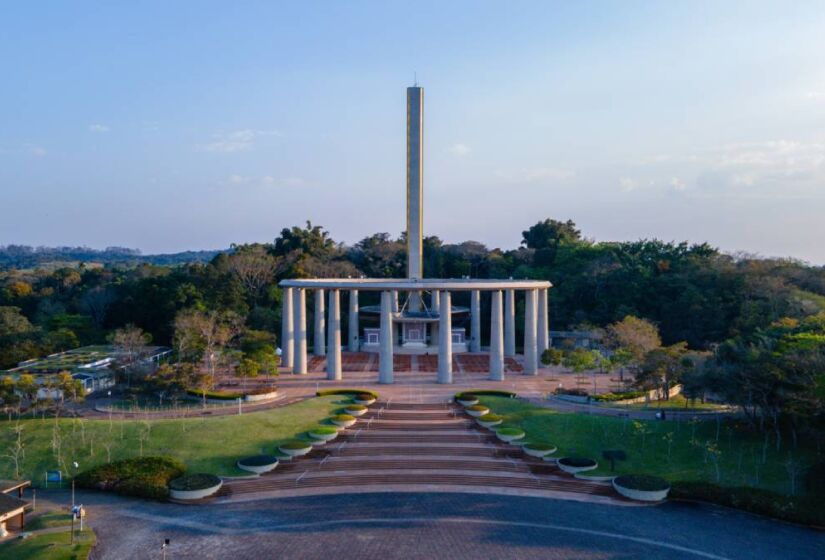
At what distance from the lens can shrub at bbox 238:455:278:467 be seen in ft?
112

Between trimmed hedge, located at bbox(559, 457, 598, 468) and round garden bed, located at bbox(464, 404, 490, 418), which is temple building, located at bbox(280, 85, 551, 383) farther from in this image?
trimmed hedge, located at bbox(559, 457, 598, 468)

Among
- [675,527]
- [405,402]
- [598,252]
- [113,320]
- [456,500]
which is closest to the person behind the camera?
[675,527]

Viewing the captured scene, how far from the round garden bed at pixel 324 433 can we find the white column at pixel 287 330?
19.8 metres

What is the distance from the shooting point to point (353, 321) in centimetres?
7119

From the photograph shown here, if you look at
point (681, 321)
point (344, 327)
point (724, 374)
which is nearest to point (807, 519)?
point (724, 374)

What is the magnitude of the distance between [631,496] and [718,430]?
10.1m

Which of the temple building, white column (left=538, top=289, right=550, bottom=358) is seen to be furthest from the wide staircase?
white column (left=538, top=289, right=550, bottom=358)

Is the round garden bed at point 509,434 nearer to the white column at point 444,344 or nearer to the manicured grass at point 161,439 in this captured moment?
the manicured grass at point 161,439

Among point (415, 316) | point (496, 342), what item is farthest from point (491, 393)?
point (415, 316)

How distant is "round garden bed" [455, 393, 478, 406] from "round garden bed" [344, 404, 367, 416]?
22.1 ft

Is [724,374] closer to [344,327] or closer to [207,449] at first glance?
[207,449]

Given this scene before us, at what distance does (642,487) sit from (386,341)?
24.5 meters

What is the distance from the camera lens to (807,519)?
28.2 meters

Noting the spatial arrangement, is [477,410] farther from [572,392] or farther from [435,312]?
[435,312]
